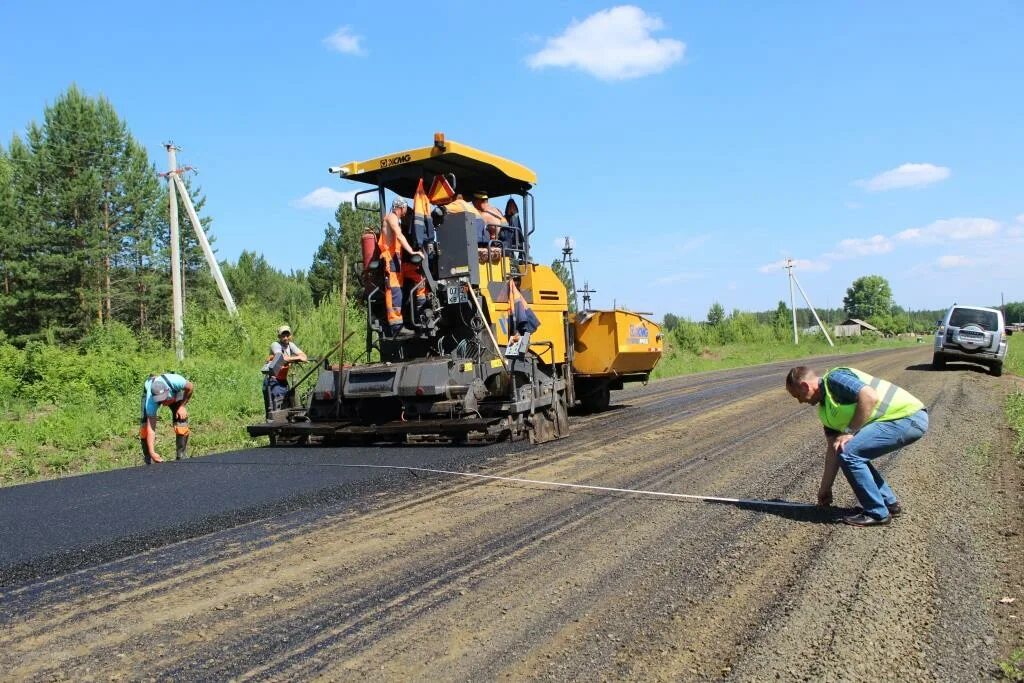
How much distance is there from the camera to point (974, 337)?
17578 mm

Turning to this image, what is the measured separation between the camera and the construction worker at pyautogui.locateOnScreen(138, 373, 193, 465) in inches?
304

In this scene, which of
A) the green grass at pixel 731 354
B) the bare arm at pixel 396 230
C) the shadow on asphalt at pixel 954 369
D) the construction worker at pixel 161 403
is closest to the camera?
the construction worker at pixel 161 403

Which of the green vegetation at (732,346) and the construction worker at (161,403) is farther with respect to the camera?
the green vegetation at (732,346)

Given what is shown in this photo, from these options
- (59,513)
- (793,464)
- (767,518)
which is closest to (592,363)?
(793,464)

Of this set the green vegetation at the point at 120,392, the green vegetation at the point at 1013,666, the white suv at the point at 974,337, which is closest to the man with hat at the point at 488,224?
the green vegetation at the point at 120,392

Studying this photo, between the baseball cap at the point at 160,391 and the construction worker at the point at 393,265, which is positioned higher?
the construction worker at the point at 393,265

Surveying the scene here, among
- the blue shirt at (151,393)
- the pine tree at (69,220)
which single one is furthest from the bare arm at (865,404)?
the pine tree at (69,220)

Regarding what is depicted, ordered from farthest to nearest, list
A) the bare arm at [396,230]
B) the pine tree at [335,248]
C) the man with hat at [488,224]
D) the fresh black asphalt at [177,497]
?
the pine tree at [335,248], the man with hat at [488,224], the bare arm at [396,230], the fresh black asphalt at [177,497]

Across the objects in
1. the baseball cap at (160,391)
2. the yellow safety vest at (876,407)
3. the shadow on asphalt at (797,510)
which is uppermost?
the baseball cap at (160,391)

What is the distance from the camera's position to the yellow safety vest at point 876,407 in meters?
4.56

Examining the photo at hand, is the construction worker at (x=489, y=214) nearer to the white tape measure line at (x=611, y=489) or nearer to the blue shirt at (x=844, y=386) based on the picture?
the white tape measure line at (x=611, y=489)

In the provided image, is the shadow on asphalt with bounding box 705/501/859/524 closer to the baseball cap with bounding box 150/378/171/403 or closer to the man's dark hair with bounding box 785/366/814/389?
the man's dark hair with bounding box 785/366/814/389

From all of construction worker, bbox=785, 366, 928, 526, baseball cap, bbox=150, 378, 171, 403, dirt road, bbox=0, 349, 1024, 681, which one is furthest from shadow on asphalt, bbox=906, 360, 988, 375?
baseball cap, bbox=150, 378, 171, 403

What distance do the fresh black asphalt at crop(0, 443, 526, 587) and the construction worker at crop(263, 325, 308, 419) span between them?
1.46 meters
